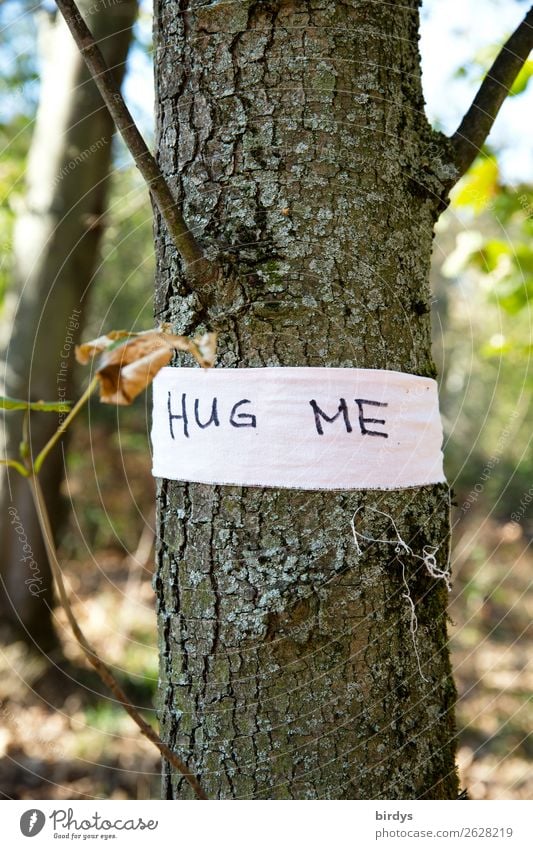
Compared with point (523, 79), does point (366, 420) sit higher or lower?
lower

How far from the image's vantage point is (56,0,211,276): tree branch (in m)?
0.73

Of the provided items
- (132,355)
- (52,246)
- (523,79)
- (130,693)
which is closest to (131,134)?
(132,355)

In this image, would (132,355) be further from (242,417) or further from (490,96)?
(490,96)

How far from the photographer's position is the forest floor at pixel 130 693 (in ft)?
7.57

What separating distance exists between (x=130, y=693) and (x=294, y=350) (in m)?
2.56

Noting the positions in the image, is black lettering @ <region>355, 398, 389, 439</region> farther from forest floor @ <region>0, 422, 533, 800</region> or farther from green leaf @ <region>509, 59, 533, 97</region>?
green leaf @ <region>509, 59, 533, 97</region>

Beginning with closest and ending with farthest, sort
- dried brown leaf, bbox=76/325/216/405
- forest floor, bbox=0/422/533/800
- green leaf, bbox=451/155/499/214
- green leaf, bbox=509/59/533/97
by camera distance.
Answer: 1. dried brown leaf, bbox=76/325/216/405
2. green leaf, bbox=509/59/533/97
3. green leaf, bbox=451/155/499/214
4. forest floor, bbox=0/422/533/800

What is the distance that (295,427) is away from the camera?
79 cm

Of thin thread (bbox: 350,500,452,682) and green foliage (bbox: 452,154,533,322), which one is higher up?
green foliage (bbox: 452,154,533,322)

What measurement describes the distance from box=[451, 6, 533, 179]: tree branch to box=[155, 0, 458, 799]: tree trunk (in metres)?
0.18

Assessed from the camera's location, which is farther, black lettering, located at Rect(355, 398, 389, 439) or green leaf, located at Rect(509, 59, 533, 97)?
green leaf, located at Rect(509, 59, 533, 97)

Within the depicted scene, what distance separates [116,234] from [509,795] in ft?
12.3

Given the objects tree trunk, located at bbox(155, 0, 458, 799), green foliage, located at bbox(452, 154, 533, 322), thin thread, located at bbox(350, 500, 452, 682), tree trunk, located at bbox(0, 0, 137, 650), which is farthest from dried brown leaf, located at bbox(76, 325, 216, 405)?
tree trunk, located at bbox(0, 0, 137, 650)

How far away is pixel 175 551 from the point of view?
86 centimetres
